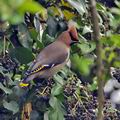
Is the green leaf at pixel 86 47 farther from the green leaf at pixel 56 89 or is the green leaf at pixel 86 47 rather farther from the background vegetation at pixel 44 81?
the green leaf at pixel 56 89

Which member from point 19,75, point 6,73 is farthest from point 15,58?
point 19,75

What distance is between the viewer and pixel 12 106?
257 centimetres

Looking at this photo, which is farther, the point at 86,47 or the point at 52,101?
the point at 52,101

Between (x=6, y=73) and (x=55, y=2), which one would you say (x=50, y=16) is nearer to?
(x=55, y=2)

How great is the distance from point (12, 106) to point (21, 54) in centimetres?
26

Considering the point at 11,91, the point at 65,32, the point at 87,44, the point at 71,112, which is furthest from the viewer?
the point at 65,32

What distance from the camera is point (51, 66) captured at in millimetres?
Result: 3025

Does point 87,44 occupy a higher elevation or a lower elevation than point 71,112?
higher

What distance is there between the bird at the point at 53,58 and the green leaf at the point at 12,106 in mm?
102

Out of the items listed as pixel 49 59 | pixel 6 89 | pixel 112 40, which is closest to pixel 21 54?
pixel 6 89

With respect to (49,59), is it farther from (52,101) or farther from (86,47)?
(86,47)

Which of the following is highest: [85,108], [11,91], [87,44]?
[87,44]

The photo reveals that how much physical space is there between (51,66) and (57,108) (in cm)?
48

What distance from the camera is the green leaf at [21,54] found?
253 centimetres
